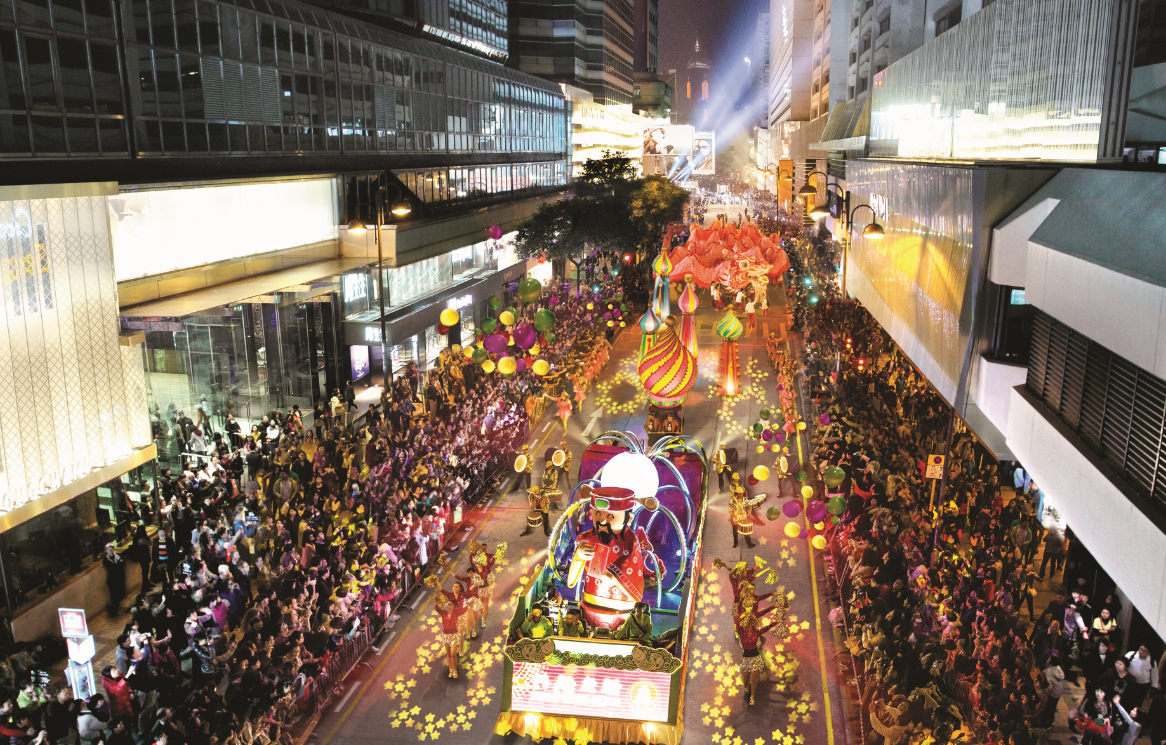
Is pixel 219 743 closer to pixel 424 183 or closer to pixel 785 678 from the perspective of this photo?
pixel 785 678

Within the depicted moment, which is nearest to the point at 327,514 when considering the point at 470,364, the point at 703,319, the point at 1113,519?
the point at 470,364

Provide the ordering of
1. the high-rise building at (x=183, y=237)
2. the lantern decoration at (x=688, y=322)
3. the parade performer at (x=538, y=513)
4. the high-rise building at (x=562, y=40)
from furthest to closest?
1. the high-rise building at (x=562, y=40)
2. the lantern decoration at (x=688, y=322)
3. the parade performer at (x=538, y=513)
4. the high-rise building at (x=183, y=237)

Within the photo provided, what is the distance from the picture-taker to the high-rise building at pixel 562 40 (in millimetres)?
75875

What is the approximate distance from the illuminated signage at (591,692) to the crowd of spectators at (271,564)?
305cm

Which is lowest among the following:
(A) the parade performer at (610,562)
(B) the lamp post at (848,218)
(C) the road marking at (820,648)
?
(C) the road marking at (820,648)

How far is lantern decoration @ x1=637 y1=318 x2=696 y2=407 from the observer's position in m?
24.1

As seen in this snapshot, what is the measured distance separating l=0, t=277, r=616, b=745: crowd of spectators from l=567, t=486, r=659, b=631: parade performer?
374 cm

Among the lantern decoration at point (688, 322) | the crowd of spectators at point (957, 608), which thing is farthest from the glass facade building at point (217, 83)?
the crowd of spectators at point (957, 608)

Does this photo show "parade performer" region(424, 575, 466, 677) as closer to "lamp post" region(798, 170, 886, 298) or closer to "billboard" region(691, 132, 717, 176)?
"lamp post" region(798, 170, 886, 298)

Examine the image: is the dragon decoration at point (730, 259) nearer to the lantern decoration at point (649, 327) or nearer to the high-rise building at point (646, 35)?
the lantern decoration at point (649, 327)

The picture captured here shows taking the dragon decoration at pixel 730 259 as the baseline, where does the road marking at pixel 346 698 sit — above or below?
below

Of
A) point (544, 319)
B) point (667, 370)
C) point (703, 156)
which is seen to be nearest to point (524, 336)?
point (544, 319)

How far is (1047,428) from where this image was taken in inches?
442

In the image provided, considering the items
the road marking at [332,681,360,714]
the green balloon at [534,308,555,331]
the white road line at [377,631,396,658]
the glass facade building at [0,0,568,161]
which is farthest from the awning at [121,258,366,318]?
the road marking at [332,681,360,714]
